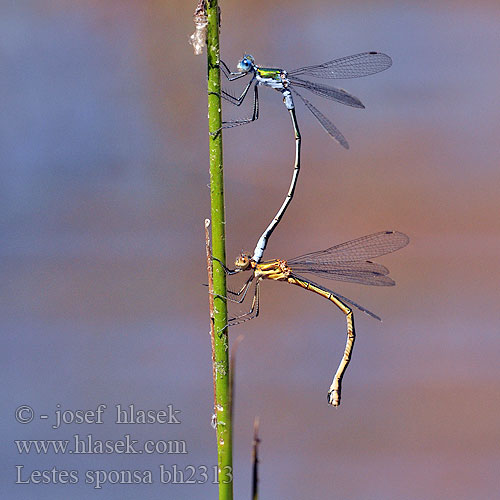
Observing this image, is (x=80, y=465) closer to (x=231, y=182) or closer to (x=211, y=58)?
(x=231, y=182)

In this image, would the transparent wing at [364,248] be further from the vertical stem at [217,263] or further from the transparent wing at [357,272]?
the vertical stem at [217,263]

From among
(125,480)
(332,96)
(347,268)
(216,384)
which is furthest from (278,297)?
(216,384)

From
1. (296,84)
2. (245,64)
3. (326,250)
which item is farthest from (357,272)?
(245,64)

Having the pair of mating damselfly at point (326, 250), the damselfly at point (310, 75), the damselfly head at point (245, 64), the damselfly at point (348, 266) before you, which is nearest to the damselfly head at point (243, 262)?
the pair of mating damselfly at point (326, 250)

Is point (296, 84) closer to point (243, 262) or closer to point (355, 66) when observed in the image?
point (355, 66)

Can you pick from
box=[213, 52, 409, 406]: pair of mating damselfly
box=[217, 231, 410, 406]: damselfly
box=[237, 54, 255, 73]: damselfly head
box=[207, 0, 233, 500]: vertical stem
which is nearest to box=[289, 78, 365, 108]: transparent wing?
box=[213, 52, 409, 406]: pair of mating damselfly

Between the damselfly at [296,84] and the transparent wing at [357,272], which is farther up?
the damselfly at [296,84]

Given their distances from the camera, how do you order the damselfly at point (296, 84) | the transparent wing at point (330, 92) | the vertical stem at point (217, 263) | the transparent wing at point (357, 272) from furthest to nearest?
the transparent wing at point (357, 272) < the transparent wing at point (330, 92) < the damselfly at point (296, 84) < the vertical stem at point (217, 263)

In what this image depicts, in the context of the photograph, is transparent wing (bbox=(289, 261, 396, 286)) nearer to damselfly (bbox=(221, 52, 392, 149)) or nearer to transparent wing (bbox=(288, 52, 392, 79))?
damselfly (bbox=(221, 52, 392, 149))
